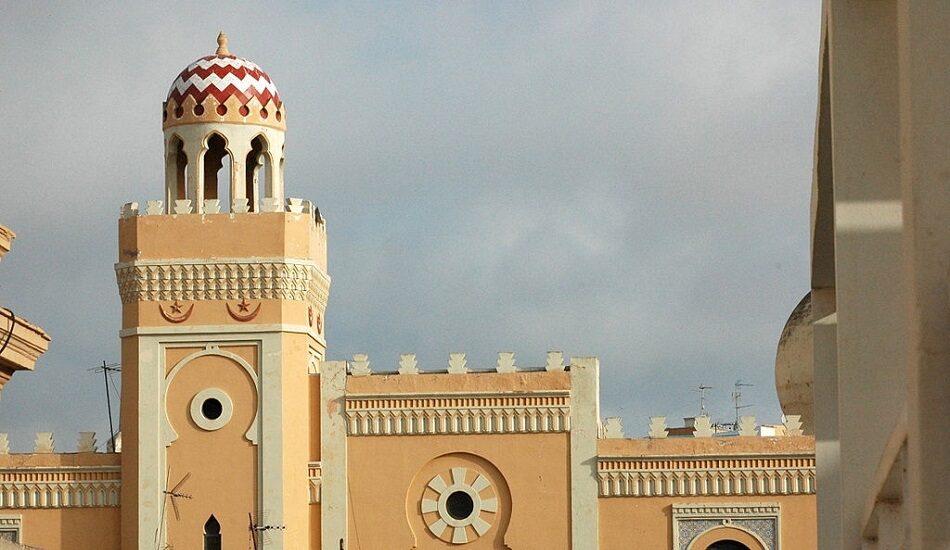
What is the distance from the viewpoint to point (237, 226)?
1069 inches

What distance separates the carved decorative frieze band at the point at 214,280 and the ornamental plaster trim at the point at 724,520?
6561 millimetres

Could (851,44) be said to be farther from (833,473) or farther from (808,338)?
(808,338)

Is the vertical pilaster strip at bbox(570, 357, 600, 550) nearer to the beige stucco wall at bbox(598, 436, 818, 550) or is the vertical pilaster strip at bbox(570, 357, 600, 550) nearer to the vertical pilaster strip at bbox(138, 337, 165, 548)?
the beige stucco wall at bbox(598, 436, 818, 550)

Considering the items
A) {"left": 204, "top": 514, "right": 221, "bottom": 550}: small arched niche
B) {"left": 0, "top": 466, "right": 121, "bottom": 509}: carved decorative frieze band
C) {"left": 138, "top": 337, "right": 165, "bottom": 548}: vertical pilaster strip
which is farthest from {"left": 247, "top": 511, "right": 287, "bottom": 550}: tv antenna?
{"left": 0, "top": 466, "right": 121, "bottom": 509}: carved decorative frieze band

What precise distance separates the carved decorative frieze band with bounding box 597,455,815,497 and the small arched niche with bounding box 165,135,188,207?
7499 mm

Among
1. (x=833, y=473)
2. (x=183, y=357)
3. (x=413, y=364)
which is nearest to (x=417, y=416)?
(x=413, y=364)

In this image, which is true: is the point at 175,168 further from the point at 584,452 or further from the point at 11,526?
the point at 584,452

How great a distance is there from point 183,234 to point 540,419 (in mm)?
5915

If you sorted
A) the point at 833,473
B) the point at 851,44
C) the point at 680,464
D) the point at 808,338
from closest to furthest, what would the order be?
1. the point at 851,44
2. the point at 833,473
3. the point at 680,464
4. the point at 808,338

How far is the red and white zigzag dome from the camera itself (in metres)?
27.2

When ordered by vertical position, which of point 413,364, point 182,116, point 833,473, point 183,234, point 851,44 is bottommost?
point 833,473

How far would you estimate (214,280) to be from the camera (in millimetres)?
27016

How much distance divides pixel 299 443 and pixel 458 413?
7.78 feet

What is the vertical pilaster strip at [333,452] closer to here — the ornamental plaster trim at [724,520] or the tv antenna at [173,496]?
the tv antenna at [173,496]
